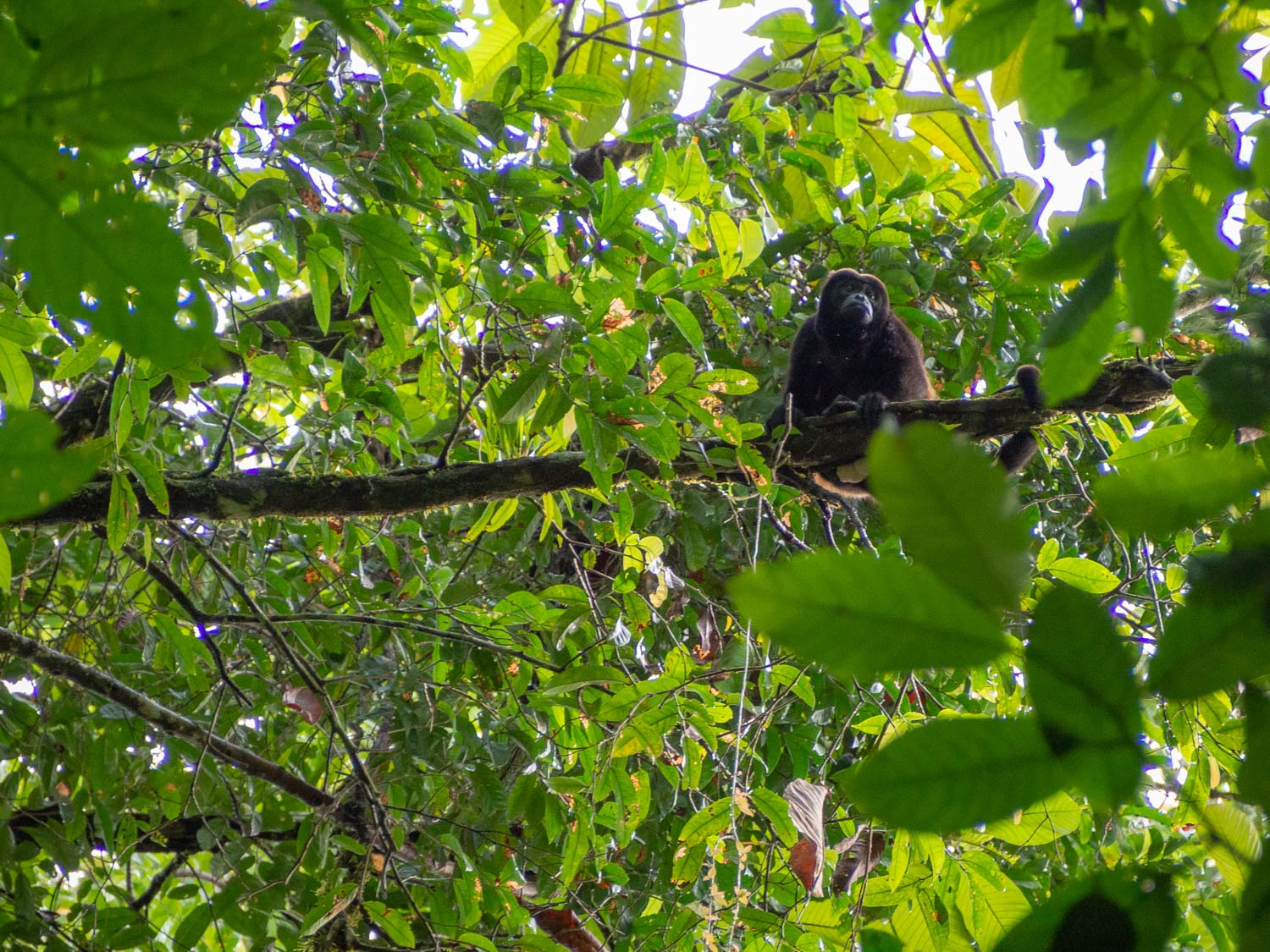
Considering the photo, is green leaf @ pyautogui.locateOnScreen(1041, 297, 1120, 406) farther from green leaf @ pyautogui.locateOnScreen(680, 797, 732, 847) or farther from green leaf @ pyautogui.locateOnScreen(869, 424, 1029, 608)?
green leaf @ pyautogui.locateOnScreen(680, 797, 732, 847)

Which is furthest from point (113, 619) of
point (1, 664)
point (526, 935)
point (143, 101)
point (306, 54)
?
point (143, 101)

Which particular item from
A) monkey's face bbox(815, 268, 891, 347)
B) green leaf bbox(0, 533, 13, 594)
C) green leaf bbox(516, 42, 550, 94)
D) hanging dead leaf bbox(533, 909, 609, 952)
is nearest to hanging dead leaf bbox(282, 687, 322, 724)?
hanging dead leaf bbox(533, 909, 609, 952)

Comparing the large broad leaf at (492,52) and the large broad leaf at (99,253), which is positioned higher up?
the large broad leaf at (492,52)

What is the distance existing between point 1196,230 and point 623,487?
8.10 feet

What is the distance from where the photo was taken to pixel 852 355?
4.50 m

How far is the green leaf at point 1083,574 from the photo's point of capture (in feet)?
8.02

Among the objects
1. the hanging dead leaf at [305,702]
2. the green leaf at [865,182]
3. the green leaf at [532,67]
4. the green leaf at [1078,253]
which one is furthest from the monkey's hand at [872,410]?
the green leaf at [1078,253]

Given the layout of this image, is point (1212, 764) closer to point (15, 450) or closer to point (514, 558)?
point (514, 558)

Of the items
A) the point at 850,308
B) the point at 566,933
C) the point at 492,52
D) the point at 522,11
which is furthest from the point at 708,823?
the point at 492,52

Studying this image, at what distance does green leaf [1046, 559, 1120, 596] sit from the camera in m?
2.44

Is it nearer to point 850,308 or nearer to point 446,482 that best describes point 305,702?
point 446,482

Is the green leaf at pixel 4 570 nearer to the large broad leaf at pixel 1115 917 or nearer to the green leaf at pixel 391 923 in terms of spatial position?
the green leaf at pixel 391 923

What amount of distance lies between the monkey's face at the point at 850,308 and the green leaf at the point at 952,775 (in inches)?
145

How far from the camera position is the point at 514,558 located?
4.07m
